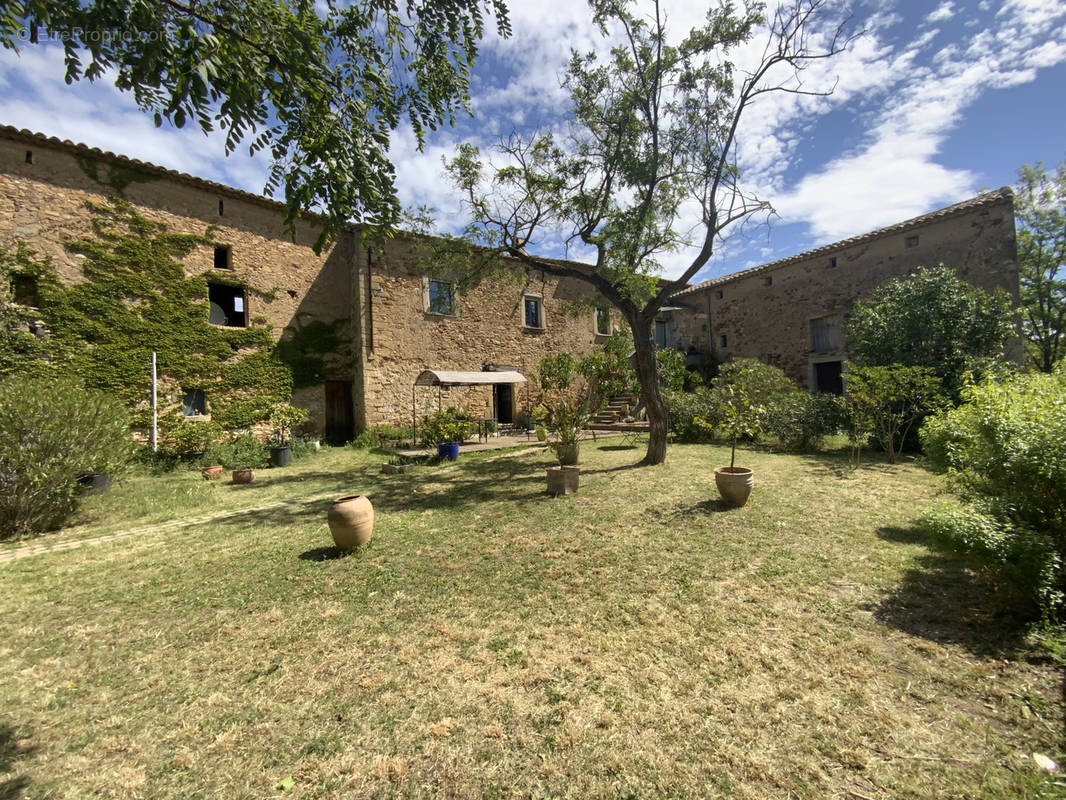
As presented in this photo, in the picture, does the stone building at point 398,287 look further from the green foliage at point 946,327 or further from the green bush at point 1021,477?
the green bush at point 1021,477

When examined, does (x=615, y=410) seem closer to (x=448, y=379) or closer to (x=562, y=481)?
(x=448, y=379)

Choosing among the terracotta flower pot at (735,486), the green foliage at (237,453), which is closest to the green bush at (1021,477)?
the terracotta flower pot at (735,486)

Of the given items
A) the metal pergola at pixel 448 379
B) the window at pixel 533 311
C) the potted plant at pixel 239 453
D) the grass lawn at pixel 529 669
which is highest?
the window at pixel 533 311

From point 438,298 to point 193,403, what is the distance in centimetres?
810

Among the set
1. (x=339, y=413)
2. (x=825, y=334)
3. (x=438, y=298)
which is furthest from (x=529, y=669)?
(x=825, y=334)

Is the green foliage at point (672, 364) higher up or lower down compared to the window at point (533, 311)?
lower down

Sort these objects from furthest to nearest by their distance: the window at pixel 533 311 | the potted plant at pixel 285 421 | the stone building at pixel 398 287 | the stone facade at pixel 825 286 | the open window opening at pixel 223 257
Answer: the window at pixel 533 311 < the open window opening at pixel 223 257 < the potted plant at pixel 285 421 < the stone facade at pixel 825 286 < the stone building at pixel 398 287

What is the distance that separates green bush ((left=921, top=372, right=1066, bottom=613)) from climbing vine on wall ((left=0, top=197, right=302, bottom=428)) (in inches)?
592

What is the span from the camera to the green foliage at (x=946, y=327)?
980 cm

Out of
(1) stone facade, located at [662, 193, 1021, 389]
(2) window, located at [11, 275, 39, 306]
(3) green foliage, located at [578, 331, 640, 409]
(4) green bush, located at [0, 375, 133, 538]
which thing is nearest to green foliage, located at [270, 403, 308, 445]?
(2) window, located at [11, 275, 39, 306]

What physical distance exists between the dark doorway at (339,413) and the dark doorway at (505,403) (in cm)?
563

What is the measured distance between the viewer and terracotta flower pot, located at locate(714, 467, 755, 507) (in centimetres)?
595

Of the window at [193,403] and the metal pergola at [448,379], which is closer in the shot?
the window at [193,403]

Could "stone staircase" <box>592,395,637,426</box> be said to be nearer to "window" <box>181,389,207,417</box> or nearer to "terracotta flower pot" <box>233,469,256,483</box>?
"terracotta flower pot" <box>233,469,256,483</box>
